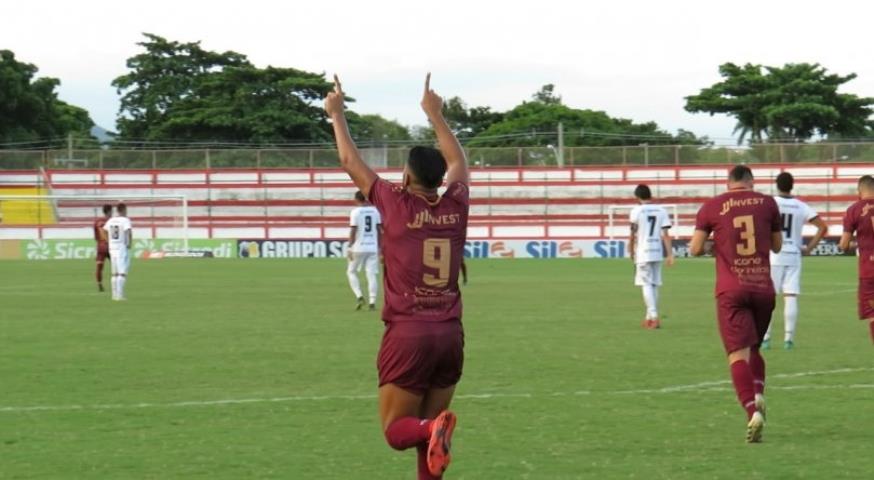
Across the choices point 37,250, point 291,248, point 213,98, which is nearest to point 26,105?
point 213,98

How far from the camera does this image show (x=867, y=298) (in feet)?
48.6

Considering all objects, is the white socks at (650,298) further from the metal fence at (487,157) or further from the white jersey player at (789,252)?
the metal fence at (487,157)

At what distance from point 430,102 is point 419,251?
100 cm

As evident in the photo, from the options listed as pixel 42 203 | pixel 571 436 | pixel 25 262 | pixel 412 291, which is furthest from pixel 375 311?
pixel 42 203

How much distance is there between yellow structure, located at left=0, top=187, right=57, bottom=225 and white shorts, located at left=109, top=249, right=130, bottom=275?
131ft

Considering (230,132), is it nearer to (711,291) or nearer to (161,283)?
(161,283)

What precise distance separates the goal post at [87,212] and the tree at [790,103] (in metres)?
37.1

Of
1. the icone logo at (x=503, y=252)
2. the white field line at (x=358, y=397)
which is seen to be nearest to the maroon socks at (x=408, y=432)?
the white field line at (x=358, y=397)

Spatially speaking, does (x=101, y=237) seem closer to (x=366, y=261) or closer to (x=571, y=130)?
(x=366, y=261)

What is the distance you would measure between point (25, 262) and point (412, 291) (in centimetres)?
5096

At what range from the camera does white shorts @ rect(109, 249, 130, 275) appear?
29688mm

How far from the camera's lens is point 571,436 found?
10.9 meters

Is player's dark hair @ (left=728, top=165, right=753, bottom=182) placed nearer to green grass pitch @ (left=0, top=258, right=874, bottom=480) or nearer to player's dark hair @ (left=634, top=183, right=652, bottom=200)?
green grass pitch @ (left=0, top=258, right=874, bottom=480)

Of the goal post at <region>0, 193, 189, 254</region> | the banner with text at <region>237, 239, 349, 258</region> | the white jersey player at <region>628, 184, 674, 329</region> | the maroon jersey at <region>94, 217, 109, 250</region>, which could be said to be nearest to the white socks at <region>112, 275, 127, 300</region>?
the maroon jersey at <region>94, 217, 109, 250</region>
